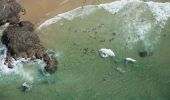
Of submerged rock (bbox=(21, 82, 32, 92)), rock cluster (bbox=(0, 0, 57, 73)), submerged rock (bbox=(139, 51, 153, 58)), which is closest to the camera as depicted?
submerged rock (bbox=(21, 82, 32, 92))

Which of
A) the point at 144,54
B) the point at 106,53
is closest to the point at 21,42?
the point at 106,53

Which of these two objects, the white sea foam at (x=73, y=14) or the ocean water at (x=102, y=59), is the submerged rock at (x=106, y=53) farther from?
the white sea foam at (x=73, y=14)

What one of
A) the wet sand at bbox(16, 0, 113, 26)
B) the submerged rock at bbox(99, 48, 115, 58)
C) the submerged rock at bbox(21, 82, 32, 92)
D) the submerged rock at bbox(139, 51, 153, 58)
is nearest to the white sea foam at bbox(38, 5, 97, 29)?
the wet sand at bbox(16, 0, 113, 26)

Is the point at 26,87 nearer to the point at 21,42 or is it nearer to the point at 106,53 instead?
the point at 21,42

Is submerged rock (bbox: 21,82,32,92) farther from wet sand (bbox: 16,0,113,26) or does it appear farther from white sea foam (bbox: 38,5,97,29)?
wet sand (bbox: 16,0,113,26)

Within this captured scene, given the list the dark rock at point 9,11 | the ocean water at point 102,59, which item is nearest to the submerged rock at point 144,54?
the ocean water at point 102,59

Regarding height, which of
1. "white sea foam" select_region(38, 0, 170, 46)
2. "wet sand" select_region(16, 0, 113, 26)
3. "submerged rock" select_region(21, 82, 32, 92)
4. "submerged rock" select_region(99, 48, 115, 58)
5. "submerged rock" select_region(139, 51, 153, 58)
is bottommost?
"submerged rock" select_region(21, 82, 32, 92)
